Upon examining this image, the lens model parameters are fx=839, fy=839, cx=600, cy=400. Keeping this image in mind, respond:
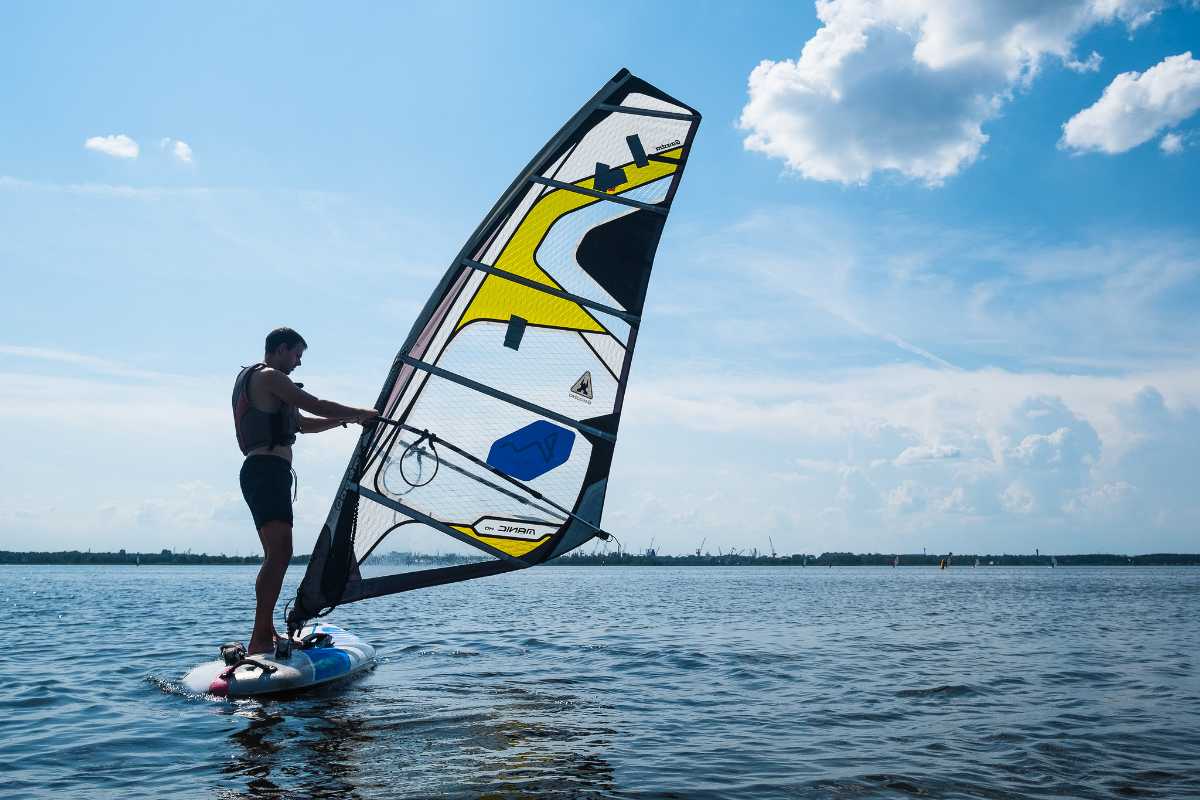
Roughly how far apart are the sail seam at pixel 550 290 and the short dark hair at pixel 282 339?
1415 millimetres

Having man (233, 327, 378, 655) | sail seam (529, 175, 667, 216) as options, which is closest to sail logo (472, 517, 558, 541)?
man (233, 327, 378, 655)

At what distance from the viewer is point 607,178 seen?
21.4ft

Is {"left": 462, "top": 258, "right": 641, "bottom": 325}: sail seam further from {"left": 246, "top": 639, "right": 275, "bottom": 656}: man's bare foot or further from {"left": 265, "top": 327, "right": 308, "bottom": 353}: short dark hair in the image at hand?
{"left": 246, "top": 639, "right": 275, "bottom": 656}: man's bare foot

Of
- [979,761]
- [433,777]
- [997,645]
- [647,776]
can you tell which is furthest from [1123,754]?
[997,645]

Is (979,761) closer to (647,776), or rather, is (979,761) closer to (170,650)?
(647,776)

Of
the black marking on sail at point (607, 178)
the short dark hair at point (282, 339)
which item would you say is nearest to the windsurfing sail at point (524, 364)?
the black marking on sail at point (607, 178)

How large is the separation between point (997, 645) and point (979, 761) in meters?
7.67

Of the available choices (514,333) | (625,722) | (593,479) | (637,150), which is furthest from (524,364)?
(625,722)

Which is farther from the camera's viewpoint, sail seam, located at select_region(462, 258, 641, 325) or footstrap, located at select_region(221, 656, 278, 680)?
footstrap, located at select_region(221, 656, 278, 680)

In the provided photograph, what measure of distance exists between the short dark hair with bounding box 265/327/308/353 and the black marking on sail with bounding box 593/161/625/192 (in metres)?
2.57

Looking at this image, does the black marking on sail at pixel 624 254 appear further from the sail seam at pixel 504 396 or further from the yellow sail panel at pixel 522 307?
the sail seam at pixel 504 396

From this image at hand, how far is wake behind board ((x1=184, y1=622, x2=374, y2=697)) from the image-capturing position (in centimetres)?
641

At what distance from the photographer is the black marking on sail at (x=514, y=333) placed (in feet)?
21.4

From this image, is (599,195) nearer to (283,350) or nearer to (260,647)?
(283,350)
